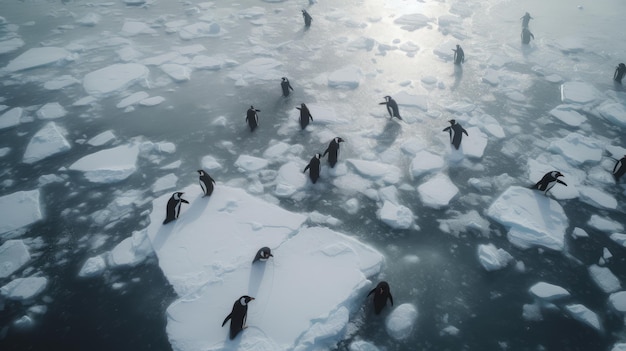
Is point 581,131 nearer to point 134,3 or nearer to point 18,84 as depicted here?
point 18,84

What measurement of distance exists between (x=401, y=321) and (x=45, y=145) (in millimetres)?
6480

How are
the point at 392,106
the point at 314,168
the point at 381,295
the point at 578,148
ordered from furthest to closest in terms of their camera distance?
the point at 392,106
the point at 578,148
the point at 314,168
the point at 381,295

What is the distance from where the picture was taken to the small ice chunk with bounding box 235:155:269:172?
210 inches

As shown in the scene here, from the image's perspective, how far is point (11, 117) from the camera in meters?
6.57

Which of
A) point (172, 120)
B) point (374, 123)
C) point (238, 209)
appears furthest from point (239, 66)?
point (238, 209)

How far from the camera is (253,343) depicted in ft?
10.4

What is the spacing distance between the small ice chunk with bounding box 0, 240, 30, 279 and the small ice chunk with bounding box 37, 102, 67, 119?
3526mm

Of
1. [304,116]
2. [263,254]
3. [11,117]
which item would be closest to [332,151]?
[304,116]

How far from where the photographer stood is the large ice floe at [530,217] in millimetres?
4215

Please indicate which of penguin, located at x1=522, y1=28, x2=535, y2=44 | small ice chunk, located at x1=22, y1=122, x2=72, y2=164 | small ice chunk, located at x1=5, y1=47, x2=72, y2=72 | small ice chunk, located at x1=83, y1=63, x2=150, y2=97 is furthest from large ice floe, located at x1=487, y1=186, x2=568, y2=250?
small ice chunk, located at x1=5, y1=47, x2=72, y2=72

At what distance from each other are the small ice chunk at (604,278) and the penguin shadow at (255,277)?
153 inches

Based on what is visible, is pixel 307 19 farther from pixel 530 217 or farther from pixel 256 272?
pixel 256 272

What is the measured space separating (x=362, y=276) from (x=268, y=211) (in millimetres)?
1584

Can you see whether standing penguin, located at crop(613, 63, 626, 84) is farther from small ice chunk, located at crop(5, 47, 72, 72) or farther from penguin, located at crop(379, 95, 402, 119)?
small ice chunk, located at crop(5, 47, 72, 72)
